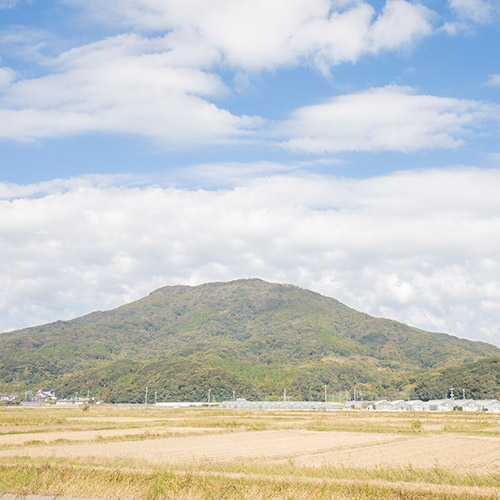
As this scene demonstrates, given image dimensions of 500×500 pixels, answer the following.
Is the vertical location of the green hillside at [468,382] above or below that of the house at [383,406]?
above

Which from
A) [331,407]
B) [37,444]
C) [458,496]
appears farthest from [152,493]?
[331,407]

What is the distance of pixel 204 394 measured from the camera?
7160 inches

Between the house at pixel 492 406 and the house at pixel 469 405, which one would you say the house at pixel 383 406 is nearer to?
the house at pixel 469 405

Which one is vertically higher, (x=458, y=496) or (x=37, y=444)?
(x=458, y=496)

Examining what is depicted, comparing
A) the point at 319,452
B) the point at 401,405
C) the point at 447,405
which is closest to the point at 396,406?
the point at 401,405

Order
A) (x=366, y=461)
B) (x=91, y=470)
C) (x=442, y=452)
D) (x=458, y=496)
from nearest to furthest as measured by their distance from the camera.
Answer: (x=458, y=496)
(x=91, y=470)
(x=366, y=461)
(x=442, y=452)

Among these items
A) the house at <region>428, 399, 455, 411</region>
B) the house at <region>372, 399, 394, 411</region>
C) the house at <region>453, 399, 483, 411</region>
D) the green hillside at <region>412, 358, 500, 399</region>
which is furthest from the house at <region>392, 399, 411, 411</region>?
the green hillside at <region>412, 358, 500, 399</region>

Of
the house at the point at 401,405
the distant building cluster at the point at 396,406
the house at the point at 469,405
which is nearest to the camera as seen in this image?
the distant building cluster at the point at 396,406

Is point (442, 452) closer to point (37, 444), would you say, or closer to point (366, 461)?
point (366, 461)

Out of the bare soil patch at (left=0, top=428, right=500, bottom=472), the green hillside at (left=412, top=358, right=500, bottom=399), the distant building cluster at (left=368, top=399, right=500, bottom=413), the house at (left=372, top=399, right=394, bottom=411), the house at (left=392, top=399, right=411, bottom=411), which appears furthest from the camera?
the green hillside at (left=412, top=358, right=500, bottom=399)

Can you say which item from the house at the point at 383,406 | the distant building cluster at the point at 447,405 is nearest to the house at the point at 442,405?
the distant building cluster at the point at 447,405

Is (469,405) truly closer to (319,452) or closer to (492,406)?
(492,406)

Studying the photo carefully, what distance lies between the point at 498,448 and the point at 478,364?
6211 inches

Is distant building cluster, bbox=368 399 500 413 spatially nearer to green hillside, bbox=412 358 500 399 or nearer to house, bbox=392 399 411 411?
house, bbox=392 399 411 411
